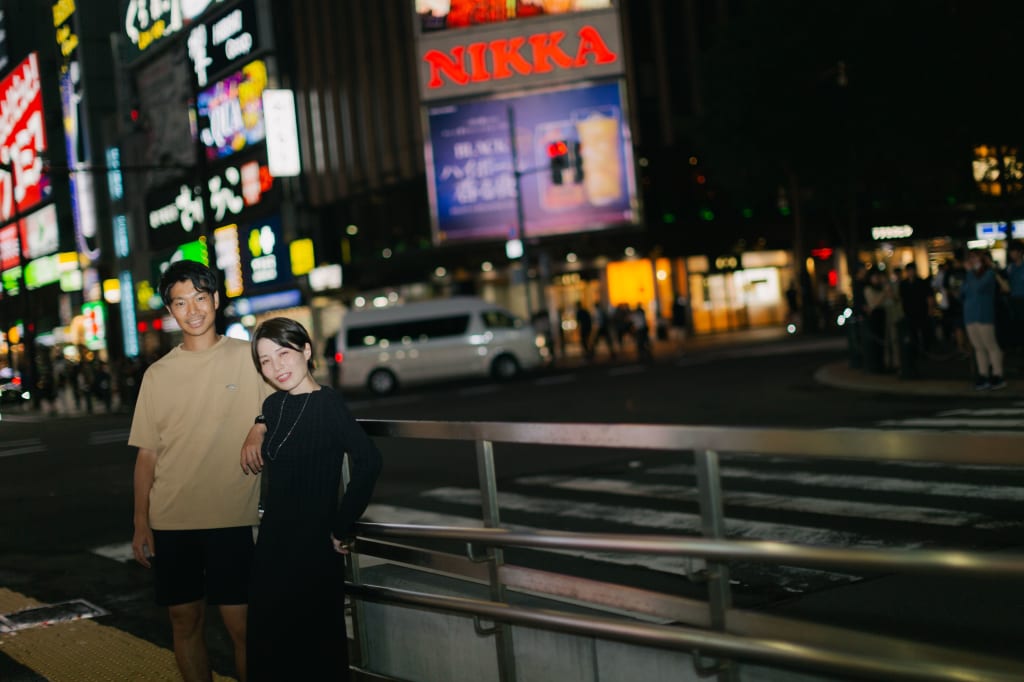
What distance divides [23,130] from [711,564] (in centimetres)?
9015

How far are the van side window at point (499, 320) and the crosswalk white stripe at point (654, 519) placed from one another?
63.3 feet

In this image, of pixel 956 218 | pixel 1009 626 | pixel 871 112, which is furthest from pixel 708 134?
pixel 1009 626

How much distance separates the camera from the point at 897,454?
279cm

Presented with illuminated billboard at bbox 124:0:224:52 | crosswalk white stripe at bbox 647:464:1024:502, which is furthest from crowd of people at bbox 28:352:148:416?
crosswalk white stripe at bbox 647:464:1024:502

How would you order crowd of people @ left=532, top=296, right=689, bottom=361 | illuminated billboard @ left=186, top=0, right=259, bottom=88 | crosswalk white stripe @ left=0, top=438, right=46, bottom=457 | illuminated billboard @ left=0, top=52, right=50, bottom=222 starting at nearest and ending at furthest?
crosswalk white stripe @ left=0, top=438, right=46, bottom=457
crowd of people @ left=532, top=296, right=689, bottom=361
illuminated billboard @ left=186, top=0, right=259, bottom=88
illuminated billboard @ left=0, top=52, right=50, bottom=222

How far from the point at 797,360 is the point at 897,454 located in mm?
23855

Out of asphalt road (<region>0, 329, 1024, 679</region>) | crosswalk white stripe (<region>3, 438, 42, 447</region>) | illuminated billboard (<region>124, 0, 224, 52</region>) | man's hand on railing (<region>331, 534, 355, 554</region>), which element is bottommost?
crosswalk white stripe (<region>3, 438, 42, 447</region>)

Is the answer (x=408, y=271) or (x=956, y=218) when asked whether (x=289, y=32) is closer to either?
(x=408, y=271)

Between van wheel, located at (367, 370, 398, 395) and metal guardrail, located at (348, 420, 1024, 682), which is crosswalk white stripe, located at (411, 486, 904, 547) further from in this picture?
van wheel, located at (367, 370, 398, 395)

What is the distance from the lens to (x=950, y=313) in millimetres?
23781

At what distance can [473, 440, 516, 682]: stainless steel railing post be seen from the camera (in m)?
4.40

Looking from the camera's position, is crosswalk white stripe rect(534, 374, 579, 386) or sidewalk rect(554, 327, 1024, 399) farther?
crosswalk white stripe rect(534, 374, 579, 386)

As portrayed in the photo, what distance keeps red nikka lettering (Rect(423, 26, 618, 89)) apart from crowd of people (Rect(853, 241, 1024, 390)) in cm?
2158

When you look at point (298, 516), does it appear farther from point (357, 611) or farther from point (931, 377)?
point (931, 377)
